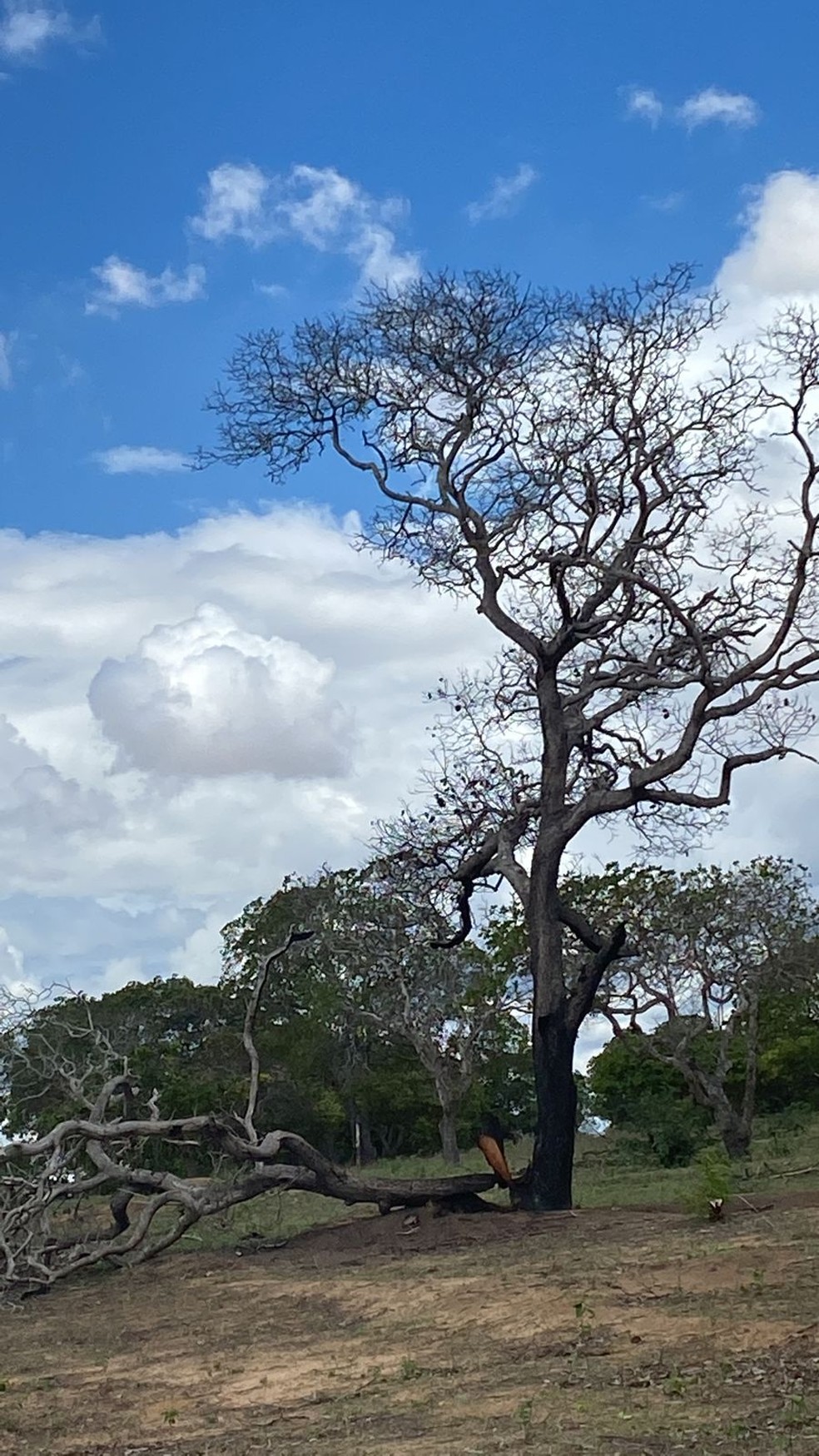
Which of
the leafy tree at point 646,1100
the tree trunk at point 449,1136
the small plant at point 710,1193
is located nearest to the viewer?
the small plant at point 710,1193

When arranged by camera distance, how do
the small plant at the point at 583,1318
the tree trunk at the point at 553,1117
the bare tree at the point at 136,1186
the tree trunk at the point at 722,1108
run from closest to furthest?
the small plant at the point at 583,1318
the bare tree at the point at 136,1186
the tree trunk at the point at 553,1117
the tree trunk at the point at 722,1108

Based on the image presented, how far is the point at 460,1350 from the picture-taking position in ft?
29.4

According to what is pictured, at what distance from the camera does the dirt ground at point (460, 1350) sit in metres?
6.95

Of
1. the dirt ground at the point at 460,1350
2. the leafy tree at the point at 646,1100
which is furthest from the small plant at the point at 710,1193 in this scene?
the leafy tree at the point at 646,1100

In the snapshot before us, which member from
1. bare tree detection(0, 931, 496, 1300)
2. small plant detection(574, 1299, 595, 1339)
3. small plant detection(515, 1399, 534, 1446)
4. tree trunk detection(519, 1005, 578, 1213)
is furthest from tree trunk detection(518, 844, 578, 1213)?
small plant detection(515, 1399, 534, 1446)

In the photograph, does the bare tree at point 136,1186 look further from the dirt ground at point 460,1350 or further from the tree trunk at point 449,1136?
the tree trunk at point 449,1136

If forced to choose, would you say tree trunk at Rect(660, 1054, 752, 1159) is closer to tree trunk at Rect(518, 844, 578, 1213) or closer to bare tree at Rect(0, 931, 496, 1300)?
tree trunk at Rect(518, 844, 578, 1213)

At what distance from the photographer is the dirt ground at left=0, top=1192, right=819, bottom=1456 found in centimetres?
695

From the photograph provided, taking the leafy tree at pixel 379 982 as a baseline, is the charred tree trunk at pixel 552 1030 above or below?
below

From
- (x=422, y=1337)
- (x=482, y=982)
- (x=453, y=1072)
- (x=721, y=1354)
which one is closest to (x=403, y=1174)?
(x=482, y=982)

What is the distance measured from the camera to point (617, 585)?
645 inches

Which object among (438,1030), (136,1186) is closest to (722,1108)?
(438,1030)

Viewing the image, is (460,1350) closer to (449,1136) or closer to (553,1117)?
(553,1117)

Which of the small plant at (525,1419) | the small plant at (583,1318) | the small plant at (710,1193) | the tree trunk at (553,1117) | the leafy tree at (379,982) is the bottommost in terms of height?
the small plant at (525,1419)
